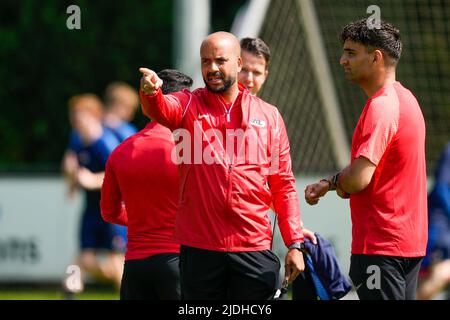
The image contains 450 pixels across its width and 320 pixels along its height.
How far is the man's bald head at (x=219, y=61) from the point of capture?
5.75 metres

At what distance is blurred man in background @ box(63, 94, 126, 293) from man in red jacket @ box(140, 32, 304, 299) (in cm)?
518

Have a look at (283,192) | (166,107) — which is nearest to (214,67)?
(166,107)

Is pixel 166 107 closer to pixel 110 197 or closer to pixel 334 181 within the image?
pixel 334 181

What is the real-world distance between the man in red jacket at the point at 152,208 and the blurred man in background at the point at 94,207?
4.28m

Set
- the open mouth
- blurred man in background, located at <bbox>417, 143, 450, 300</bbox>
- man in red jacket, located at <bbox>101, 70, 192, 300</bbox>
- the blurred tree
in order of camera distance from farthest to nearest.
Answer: the blurred tree < blurred man in background, located at <bbox>417, 143, 450, 300</bbox> < man in red jacket, located at <bbox>101, 70, 192, 300</bbox> < the open mouth

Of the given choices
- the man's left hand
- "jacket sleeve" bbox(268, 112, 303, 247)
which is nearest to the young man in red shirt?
"jacket sleeve" bbox(268, 112, 303, 247)

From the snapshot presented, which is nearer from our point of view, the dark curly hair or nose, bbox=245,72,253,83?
the dark curly hair

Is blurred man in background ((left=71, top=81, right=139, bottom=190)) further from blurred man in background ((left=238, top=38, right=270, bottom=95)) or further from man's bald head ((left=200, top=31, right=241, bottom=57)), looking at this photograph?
man's bald head ((left=200, top=31, right=241, bottom=57))

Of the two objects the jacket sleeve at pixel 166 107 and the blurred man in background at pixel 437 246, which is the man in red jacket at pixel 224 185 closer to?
the jacket sleeve at pixel 166 107

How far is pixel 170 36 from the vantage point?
21.0 m

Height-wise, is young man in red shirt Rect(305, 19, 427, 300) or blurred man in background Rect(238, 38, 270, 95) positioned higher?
blurred man in background Rect(238, 38, 270, 95)

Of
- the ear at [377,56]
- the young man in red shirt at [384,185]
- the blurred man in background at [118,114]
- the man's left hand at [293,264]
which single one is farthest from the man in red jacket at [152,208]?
the blurred man in background at [118,114]

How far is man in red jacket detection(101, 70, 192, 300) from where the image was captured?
6637 millimetres
